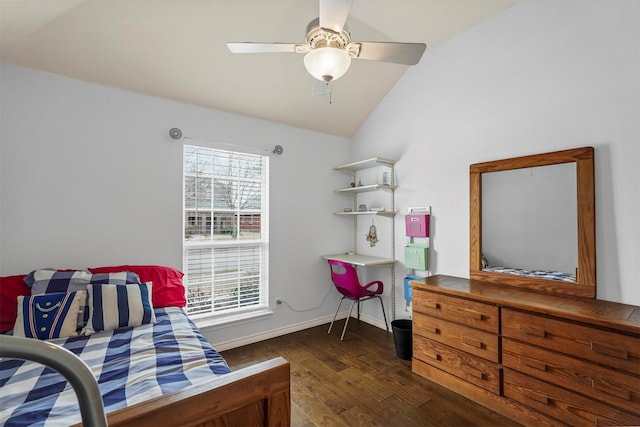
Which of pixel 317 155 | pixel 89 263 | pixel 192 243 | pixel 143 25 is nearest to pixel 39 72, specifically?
pixel 143 25

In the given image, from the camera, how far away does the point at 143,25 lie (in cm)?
213

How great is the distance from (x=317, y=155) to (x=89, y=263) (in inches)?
99.6

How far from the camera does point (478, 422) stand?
1.91m

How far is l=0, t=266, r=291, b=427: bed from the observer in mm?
917

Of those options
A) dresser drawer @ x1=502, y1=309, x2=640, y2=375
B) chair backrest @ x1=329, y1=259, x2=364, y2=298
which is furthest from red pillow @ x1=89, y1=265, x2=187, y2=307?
dresser drawer @ x1=502, y1=309, x2=640, y2=375

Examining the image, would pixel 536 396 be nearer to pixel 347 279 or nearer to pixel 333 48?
pixel 347 279

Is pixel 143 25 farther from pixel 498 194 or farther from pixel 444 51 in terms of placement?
pixel 498 194

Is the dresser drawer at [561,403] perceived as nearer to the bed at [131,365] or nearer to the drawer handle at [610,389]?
the drawer handle at [610,389]

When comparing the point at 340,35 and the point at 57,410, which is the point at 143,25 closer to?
the point at 340,35

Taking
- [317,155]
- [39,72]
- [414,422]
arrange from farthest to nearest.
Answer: [317,155], [39,72], [414,422]

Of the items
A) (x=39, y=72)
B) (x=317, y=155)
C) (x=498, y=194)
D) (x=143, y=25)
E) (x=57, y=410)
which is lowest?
(x=57, y=410)

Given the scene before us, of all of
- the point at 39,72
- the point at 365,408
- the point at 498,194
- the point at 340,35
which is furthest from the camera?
the point at 498,194

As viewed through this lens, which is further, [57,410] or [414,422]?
[414,422]

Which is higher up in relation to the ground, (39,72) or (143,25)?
(143,25)
